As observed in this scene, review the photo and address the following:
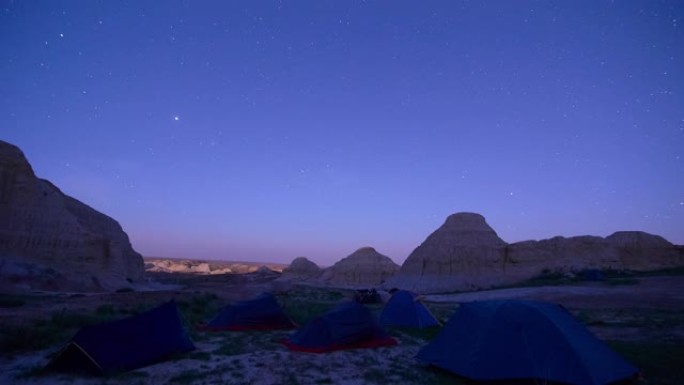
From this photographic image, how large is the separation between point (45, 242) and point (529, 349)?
144ft

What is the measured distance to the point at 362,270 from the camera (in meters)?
80.9

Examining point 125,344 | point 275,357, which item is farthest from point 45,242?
point 275,357

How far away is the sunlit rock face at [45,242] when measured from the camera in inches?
1464

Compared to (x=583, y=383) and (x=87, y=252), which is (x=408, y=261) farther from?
(x=583, y=383)

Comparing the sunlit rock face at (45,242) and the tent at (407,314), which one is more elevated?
the sunlit rock face at (45,242)

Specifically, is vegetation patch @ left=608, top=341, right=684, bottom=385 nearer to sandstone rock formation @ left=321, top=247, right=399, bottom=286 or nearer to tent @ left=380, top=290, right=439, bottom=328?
tent @ left=380, top=290, right=439, bottom=328

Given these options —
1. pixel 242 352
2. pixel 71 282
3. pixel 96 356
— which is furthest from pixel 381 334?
pixel 71 282

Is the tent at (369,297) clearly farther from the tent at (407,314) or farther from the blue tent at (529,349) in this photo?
the blue tent at (529,349)

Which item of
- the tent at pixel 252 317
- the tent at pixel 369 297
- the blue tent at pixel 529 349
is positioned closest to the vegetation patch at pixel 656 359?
the blue tent at pixel 529 349

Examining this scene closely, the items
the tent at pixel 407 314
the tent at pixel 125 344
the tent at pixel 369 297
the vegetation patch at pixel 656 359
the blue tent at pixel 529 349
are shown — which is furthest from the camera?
the tent at pixel 369 297

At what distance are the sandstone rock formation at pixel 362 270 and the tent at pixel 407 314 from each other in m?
60.2

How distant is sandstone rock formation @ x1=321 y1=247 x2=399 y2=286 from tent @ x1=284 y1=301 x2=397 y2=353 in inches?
2562

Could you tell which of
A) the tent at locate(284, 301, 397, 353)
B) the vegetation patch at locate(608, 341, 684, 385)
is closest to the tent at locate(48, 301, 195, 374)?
the tent at locate(284, 301, 397, 353)

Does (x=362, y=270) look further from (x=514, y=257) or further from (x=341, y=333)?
(x=341, y=333)
